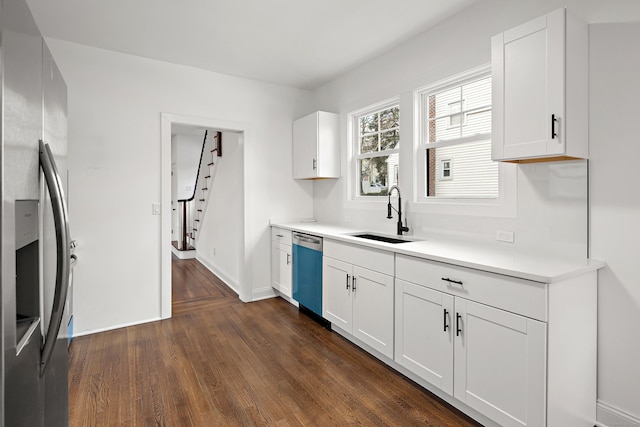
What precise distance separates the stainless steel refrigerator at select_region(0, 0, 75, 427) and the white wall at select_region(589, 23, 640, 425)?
2502 mm

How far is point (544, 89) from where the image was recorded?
1.88 m

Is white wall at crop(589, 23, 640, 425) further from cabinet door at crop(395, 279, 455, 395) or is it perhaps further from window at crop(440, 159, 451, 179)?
window at crop(440, 159, 451, 179)

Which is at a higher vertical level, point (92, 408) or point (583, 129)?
point (583, 129)

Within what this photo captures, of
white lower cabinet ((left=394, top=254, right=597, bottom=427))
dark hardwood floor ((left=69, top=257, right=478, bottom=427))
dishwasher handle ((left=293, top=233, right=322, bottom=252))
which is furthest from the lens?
dishwasher handle ((left=293, top=233, right=322, bottom=252))

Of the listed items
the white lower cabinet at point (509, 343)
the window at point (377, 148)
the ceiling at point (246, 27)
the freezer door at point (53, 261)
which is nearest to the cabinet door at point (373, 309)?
the white lower cabinet at point (509, 343)

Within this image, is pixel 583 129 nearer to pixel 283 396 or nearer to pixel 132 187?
pixel 283 396

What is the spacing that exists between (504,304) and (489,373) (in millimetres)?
397

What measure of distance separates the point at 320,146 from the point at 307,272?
4.75ft

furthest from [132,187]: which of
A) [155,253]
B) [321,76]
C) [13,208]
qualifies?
[13,208]

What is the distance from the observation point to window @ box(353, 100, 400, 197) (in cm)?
348

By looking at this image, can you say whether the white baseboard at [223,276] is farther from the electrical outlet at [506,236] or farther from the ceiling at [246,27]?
the electrical outlet at [506,236]

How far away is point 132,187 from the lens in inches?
137

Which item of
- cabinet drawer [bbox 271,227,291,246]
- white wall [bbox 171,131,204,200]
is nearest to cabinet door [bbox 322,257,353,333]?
cabinet drawer [bbox 271,227,291,246]

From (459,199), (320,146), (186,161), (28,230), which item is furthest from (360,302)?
(186,161)
